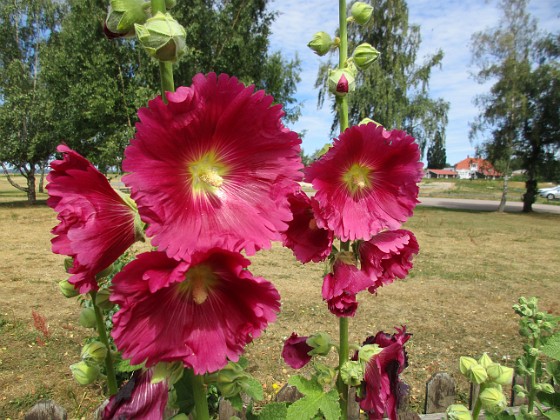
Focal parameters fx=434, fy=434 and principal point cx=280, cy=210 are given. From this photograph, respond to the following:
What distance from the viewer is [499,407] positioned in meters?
1.08

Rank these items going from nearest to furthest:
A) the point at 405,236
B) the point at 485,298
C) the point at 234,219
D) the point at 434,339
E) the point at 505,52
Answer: the point at 234,219 < the point at 405,236 < the point at 434,339 < the point at 485,298 < the point at 505,52

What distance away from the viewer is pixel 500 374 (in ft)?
3.61

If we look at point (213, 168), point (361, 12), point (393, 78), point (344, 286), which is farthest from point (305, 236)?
point (393, 78)

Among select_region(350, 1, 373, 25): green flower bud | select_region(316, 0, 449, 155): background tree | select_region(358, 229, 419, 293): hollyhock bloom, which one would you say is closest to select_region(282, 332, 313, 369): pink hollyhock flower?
select_region(358, 229, 419, 293): hollyhock bloom

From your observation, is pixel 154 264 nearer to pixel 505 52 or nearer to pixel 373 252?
pixel 373 252

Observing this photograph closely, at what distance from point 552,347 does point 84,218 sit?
4.64 feet

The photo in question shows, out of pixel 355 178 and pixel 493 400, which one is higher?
pixel 355 178

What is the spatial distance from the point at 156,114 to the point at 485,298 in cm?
609

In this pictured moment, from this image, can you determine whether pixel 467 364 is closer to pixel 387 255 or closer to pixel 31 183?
pixel 387 255

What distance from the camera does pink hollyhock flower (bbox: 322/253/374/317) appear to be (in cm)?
102

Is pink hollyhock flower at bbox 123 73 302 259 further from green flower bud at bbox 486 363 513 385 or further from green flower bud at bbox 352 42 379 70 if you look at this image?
green flower bud at bbox 486 363 513 385

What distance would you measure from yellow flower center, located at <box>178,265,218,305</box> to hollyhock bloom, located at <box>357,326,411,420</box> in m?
0.60

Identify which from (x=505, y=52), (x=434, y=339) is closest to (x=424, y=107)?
(x=505, y=52)

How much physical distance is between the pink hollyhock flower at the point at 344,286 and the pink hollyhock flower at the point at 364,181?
129mm
